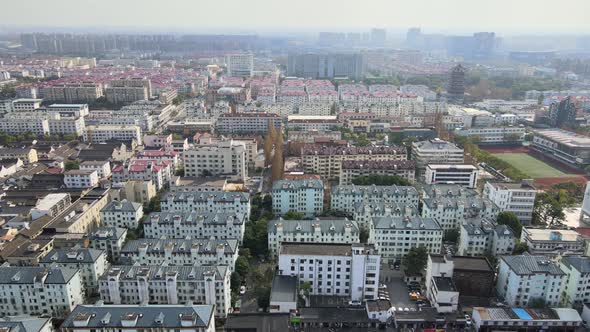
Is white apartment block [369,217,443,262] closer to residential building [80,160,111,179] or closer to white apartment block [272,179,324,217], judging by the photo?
white apartment block [272,179,324,217]

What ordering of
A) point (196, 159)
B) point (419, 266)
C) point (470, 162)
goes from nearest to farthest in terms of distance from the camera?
point (419, 266), point (196, 159), point (470, 162)

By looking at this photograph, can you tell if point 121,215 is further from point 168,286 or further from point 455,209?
point 455,209

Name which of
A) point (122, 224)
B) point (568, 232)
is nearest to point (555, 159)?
point (568, 232)

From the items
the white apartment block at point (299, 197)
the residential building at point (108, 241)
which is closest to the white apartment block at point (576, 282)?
the white apartment block at point (299, 197)

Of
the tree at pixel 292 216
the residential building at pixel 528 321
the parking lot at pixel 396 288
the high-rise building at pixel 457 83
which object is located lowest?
the parking lot at pixel 396 288

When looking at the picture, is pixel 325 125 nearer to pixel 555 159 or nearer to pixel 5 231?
pixel 555 159

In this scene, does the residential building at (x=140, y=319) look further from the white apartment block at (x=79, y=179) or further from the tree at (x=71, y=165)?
the tree at (x=71, y=165)
